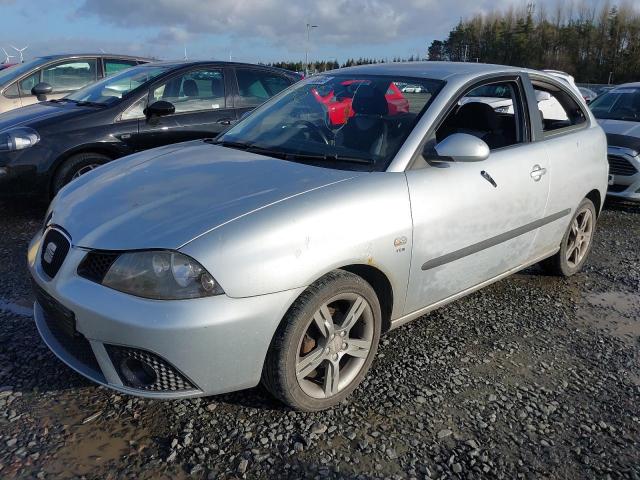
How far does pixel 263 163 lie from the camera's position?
2.94m

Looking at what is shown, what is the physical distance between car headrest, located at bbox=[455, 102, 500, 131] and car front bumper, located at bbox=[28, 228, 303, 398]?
2199 mm

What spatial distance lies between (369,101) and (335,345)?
156 centimetres

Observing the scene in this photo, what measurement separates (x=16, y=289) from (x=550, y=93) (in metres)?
4.27

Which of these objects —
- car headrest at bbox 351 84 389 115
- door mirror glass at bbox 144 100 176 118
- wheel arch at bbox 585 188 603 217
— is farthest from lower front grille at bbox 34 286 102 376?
wheel arch at bbox 585 188 603 217

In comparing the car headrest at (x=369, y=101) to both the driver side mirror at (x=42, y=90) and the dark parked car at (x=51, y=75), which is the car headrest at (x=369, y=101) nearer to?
the dark parked car at (x=51, y=75)

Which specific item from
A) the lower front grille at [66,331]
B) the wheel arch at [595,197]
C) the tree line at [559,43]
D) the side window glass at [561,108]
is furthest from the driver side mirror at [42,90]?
the tree line at [559,43]

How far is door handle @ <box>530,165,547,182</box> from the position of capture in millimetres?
3539

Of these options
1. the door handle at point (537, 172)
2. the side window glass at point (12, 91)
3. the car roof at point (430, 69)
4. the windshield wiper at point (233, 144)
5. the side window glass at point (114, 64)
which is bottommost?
the door handle at point (537, 172)

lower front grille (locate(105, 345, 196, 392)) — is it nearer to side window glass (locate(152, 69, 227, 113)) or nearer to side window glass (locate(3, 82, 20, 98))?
side window glass (locate(152, 69, 227, 113))

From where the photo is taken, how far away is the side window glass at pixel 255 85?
637 cm

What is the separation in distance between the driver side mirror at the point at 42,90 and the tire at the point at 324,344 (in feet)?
19.6

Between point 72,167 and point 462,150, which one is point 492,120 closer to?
point 462,150

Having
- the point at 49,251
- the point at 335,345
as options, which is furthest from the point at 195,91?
the point at 335,345

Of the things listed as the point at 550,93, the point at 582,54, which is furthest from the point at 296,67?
the point at 550,93
